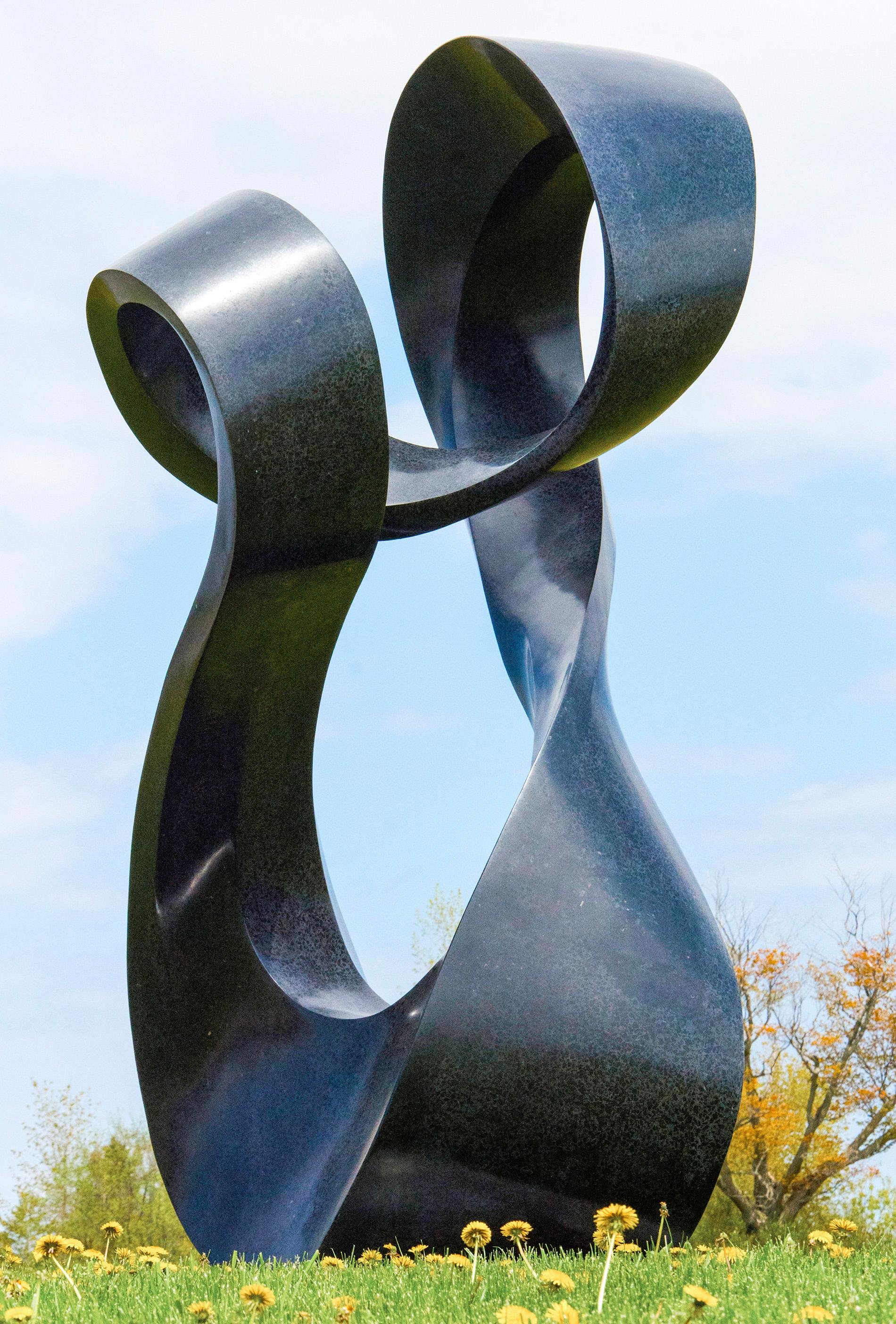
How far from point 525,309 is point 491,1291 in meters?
6.12

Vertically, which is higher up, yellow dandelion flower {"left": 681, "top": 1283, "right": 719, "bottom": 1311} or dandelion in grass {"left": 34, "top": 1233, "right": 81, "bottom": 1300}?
yellow dandelion flower {"left": 681, "top": 1283, "right": 719, "bottom": 1311}

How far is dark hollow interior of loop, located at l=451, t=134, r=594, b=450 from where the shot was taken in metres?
8.04

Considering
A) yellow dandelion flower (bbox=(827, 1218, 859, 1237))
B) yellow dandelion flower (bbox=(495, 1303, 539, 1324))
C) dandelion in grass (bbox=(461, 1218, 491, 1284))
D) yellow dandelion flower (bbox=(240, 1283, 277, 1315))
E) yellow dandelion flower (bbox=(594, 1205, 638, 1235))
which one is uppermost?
yellow dandelion flower (bbox=(594, 1205, 638, 1235))

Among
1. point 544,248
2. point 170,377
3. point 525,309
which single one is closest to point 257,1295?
point 170,377

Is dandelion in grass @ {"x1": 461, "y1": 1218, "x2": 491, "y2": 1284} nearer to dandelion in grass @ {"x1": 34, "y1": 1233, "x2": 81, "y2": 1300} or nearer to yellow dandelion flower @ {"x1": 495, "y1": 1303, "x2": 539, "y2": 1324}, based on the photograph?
yellow dandelion flower @ {"x1": 495, "y1": 1303, "x2": 539, "y2": 1324}

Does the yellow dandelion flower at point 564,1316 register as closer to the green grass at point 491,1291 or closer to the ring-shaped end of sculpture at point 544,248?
the green grass at point 491,1291

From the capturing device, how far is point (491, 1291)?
3.65 metres

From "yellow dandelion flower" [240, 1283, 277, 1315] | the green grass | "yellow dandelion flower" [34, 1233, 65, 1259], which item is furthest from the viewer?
"yellow dandelion flower" [34, 1233, 65, 1259]

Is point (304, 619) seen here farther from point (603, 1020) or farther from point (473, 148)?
point (473, 148)

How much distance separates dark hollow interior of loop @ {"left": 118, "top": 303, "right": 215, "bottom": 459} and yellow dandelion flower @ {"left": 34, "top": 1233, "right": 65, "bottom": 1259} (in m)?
4.85

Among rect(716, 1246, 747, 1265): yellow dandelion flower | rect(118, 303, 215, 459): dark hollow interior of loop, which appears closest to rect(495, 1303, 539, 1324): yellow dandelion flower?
rect(716, 1246, 747, 1265): yellow dandelion flower

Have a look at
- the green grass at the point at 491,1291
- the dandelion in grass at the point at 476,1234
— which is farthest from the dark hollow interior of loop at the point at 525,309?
the dandelion in grass at the point at 476,1234

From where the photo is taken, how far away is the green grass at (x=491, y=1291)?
10.4 feet

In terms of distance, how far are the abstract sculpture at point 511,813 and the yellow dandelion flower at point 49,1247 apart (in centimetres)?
224
